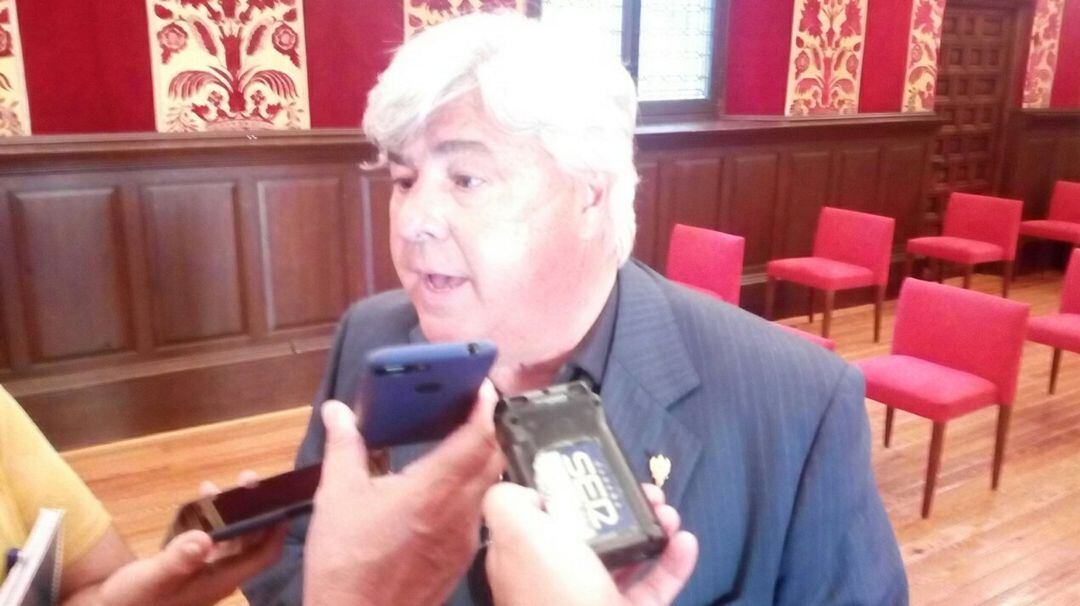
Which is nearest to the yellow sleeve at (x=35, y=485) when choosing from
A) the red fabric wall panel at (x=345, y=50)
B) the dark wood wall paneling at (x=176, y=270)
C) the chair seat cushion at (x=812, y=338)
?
the chair seat cushion at (x=812, y=338)

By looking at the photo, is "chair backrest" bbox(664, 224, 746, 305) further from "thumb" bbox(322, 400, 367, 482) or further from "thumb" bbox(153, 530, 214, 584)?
"thumb" bbox(322, 400, 367, 482)

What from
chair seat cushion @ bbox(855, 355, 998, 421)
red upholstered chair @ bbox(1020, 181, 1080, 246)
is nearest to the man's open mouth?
chair seat cushion @ bbox(855, 355, 998, 421)

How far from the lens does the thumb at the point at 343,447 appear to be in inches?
30.7

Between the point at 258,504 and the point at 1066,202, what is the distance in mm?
6389

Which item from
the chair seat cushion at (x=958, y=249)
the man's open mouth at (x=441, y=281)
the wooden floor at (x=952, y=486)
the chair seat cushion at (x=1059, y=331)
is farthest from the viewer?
the chair seat cushion at (x=958, y=249)

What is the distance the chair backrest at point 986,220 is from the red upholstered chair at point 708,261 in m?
2.09

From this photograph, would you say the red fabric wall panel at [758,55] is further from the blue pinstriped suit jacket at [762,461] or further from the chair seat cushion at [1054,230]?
the blue pinstriped suit jacket at [762,461]

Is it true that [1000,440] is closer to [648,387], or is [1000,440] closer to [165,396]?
[648,387]

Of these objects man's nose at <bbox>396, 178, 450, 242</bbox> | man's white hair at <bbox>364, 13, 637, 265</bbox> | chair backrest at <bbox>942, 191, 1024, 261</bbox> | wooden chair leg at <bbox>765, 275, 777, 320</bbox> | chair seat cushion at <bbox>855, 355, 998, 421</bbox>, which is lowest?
wooden chair leg at <bbox>765, 275, 777, 320</bbox>

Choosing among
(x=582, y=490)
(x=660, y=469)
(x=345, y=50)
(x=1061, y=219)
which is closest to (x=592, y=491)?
(x=582, y=490)

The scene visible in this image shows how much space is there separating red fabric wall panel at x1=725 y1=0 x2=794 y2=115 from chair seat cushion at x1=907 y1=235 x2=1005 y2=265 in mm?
1193

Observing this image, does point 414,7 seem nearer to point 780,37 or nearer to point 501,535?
point 780,37

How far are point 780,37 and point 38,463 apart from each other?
A: 4.75 m

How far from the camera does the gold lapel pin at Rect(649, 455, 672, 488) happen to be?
3.57 ft
